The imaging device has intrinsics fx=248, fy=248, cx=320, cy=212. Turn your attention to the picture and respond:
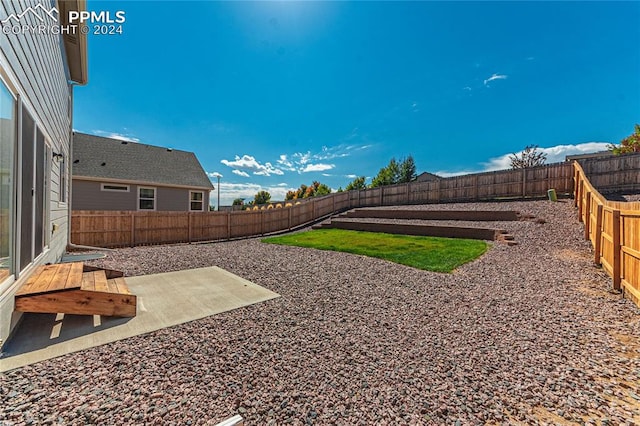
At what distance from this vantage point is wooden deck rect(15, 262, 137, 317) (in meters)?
2.45

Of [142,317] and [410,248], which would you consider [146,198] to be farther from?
[410,248]

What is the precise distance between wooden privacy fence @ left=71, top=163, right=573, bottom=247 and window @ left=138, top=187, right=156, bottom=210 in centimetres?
433

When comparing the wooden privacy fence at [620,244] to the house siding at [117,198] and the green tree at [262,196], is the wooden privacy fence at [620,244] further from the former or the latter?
the green tree at [262,196]

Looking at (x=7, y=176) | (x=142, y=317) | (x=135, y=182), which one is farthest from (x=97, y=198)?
(x=7, y=176)

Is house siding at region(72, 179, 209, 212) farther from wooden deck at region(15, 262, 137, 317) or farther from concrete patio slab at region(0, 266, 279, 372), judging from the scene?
wooden deck at region(15, 262, 137, 317)

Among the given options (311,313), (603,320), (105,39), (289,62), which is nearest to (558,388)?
(603,320)

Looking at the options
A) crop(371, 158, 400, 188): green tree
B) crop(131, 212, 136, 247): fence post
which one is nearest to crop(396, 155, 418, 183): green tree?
crop(371, 158, 400, 188): green tree

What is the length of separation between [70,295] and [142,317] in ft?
2.55

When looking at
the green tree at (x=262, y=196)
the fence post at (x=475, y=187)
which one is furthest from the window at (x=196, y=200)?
the green tree at (x=262, y=196)

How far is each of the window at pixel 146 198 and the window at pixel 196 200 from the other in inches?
72.4

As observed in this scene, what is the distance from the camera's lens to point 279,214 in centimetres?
1392

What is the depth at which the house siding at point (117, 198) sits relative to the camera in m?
11.5

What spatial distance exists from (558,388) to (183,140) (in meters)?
20.6

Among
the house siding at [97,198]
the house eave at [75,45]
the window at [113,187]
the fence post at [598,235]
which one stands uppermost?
the house eave at [75,45]
